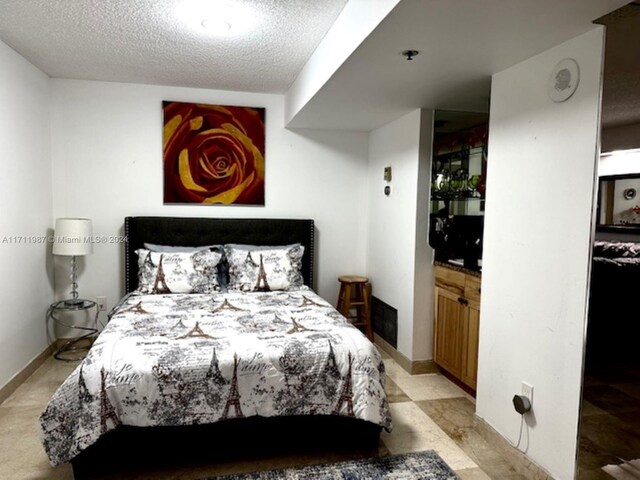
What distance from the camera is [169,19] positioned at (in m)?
2.59

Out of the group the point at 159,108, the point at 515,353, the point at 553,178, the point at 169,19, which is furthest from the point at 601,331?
the point at 159,108

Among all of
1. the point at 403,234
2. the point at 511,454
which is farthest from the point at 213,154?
the point at 511,454

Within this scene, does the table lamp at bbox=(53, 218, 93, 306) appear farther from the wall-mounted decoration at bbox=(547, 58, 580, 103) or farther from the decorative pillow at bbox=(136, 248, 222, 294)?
the wall-mounted decoration at bbox=(547, 58, 580, 103)

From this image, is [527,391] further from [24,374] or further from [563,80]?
A: [24,374]

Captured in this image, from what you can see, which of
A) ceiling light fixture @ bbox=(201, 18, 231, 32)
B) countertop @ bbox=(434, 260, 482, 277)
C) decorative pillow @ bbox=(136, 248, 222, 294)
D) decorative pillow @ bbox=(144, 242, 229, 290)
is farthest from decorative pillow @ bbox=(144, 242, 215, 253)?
countertop @ bbox=(434, 260, 482, 277)

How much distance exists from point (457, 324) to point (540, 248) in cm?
122

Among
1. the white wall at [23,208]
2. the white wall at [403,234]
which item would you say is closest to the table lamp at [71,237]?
the white wall at [23,208]

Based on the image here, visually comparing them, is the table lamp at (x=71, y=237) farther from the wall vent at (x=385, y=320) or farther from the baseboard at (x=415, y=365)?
the baseboard at (x=415, y=365)

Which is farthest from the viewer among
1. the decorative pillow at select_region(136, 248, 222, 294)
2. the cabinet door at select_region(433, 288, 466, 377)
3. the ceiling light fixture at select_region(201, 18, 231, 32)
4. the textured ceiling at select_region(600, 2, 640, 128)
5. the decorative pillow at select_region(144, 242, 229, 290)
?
the decorative pillow at select_region(144, 242, 229, 290)

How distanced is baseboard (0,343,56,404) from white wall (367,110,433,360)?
113 inches

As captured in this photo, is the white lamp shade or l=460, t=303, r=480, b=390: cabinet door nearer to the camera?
l=460, t=303, r=480, b=390: cabinet door

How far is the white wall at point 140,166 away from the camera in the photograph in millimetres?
3926

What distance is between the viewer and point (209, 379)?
221 cm

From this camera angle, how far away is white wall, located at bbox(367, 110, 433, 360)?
3.49 meters
